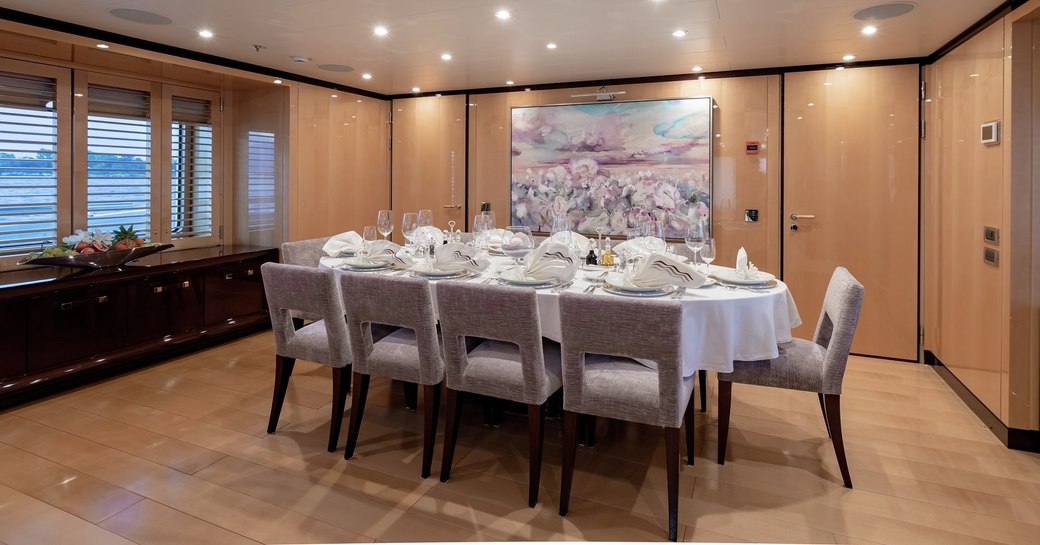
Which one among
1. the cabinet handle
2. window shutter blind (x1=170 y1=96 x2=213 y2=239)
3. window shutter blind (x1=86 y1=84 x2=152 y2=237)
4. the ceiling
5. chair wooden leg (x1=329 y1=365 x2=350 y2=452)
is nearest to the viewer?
chair wooden leg (x1=329 y1=365 x2=350 y2=452)

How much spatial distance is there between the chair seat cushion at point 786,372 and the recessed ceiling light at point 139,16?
3956 mm

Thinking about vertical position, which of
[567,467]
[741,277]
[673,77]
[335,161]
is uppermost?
[673,77]

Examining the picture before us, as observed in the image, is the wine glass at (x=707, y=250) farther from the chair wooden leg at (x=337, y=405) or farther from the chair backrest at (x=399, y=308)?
the chair wooden leg at (x=337, y=405)

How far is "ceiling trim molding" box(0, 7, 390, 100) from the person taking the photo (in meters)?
3.48

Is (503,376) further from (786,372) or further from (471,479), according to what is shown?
(786,372)

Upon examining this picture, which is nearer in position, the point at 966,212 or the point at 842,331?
the point at 842,331

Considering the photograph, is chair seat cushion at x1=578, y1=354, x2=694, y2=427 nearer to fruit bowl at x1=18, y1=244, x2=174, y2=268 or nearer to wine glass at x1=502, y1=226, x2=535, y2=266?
wine glass at x1=502, y1=226, x2=535, y2=266

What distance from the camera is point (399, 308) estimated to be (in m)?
2.52

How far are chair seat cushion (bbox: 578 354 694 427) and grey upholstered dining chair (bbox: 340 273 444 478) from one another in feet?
2.20

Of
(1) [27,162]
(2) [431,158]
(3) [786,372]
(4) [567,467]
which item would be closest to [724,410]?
(3) [786,372]

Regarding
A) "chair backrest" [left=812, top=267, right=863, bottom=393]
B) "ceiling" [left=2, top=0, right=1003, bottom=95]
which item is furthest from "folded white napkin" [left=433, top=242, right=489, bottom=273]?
"chair backrest" [left=812, top=267, right=863, bottom=393]

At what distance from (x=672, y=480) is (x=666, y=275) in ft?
2.78

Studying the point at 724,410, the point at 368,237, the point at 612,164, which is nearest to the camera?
the point at 724,410

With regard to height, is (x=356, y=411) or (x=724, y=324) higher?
(x=724, y=324)
